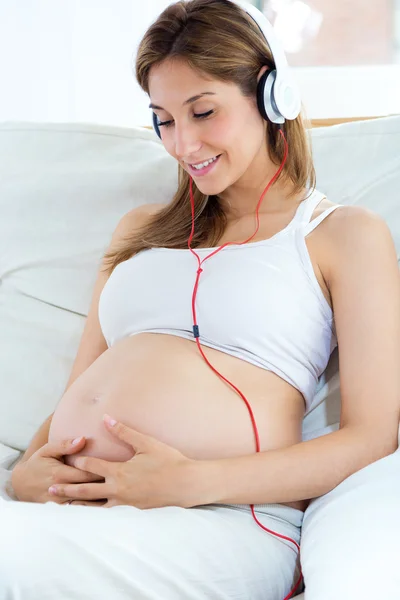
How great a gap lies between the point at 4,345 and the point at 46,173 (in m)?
0.38

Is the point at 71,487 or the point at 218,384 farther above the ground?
the point at 218,384

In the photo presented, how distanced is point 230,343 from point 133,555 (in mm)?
420

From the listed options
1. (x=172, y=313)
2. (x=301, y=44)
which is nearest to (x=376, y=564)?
(x=172, y=313)

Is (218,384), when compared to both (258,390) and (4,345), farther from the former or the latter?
(4,345)

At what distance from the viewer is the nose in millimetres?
1269

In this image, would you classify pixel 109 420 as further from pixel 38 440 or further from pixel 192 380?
pixel 38 440

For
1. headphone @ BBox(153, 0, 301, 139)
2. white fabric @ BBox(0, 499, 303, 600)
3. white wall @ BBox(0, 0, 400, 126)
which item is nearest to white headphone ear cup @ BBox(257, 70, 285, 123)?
headphone @ BBox(153, 0, 301, 139)

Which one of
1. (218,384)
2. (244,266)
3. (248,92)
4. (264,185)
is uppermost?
(248,92)

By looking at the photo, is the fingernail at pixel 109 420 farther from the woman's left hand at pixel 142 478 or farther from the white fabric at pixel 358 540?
the white fabric at pixel 358 540

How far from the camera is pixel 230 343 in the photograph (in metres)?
1.26

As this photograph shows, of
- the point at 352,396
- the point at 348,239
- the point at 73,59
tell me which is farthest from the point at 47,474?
the point at 73,59

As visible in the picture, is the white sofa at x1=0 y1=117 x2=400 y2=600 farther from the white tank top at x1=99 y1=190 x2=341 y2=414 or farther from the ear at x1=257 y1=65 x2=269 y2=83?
the ear at x1=257 y1=65 x2=269 y2=83

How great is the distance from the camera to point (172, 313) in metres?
1.31

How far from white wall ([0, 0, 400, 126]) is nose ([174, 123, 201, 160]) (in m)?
1.02
